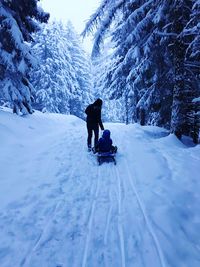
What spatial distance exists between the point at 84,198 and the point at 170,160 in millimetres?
3796

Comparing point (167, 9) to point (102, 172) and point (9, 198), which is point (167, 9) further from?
point (9, 198)

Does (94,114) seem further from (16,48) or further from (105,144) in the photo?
(16,48)

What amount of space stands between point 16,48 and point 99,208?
1134cm

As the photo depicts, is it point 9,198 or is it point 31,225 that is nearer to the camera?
point 31,225

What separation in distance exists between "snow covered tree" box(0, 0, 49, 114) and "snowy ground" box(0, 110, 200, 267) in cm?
560

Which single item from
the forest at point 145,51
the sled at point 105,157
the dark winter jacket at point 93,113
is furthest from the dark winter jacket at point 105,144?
the forest at point 145,51

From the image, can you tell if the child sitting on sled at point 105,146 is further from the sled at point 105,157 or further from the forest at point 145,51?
the forest at point 145,51

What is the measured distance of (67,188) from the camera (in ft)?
21.5

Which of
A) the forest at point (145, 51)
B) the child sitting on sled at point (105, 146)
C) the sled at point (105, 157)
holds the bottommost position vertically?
the sled at point (105, 157)

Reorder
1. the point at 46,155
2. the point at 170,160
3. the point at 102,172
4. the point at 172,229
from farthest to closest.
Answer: the point at 46,155
the point at 170,160
the point at 102,172
the point at 172,229

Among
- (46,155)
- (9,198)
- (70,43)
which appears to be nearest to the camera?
(9,198)

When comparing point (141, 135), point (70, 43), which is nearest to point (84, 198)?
point (141, 135)

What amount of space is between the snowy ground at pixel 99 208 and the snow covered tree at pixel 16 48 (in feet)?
18.4

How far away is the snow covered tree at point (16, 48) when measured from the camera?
12922 millimetres
